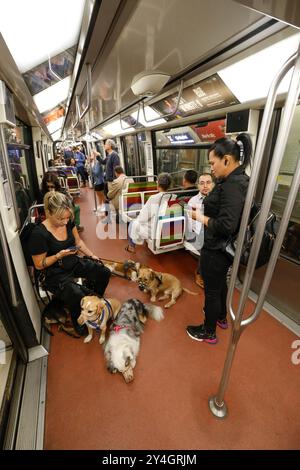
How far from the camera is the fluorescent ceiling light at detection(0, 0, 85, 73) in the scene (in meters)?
1.31

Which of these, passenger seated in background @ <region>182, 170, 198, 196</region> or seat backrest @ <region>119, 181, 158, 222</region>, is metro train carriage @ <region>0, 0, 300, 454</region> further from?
seat backrest @ <region>119, 181, 158, 222</region>

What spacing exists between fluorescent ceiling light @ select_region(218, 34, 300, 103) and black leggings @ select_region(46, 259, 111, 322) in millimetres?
2402

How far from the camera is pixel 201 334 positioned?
7.44 feet

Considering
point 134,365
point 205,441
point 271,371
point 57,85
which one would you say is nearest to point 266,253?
point 271,371

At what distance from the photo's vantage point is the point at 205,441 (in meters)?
1.49

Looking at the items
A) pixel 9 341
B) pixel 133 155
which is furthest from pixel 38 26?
pixel 133 155

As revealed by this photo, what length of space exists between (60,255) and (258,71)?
2.48 meters

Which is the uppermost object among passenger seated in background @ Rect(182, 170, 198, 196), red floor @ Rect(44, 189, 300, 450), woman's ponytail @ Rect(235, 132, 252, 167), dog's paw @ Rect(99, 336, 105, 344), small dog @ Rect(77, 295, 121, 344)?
woman's ponytail @ Rect(235, 132, 252, 167)

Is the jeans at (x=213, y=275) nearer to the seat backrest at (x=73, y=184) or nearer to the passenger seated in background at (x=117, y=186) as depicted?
the passenger seated in background at (x=117, y=186)

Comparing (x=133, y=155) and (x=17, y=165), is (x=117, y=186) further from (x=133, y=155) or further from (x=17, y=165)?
(x=133, y=155)

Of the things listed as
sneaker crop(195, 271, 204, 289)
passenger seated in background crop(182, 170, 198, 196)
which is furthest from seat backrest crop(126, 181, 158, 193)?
sneaker crop(195, 271, 204, 289)

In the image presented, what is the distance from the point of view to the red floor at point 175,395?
1.51m
